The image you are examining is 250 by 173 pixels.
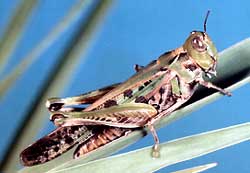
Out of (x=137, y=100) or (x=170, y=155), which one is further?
(x=137, y=100)

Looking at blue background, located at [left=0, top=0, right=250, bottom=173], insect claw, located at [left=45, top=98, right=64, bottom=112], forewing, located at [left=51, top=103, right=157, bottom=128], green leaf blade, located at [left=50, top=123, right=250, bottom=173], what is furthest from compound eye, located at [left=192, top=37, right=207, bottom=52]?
blue background, located at [left=0, top=0, right=250, bottom=173]

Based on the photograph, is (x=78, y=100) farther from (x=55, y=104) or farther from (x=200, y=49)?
(x=200, y=49)

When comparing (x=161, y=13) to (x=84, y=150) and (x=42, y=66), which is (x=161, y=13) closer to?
(x=42, y=66)

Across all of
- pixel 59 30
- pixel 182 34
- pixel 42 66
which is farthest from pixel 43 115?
pixel 42 66

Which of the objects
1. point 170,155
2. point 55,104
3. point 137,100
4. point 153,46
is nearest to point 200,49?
point 137,100

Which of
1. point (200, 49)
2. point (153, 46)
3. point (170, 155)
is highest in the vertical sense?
point (153, 46)

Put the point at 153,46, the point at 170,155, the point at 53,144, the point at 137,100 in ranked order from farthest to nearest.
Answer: the point at 153,46 < the point at 137,100 < the point at 53,144 < the point at 170,155

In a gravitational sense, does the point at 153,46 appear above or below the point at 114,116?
above

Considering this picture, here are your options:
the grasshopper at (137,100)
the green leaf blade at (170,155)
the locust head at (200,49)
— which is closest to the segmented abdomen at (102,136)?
the grasshopper at (137,100)
